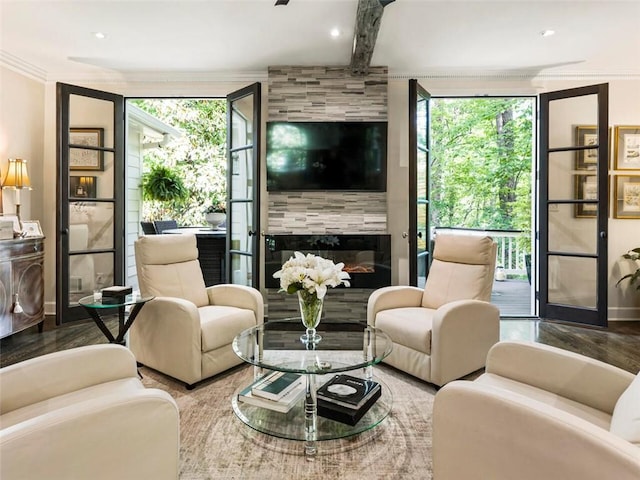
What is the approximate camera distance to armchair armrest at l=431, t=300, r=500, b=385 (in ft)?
7.61

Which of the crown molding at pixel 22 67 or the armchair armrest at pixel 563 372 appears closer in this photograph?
the armchair armrest at pixel 563 372

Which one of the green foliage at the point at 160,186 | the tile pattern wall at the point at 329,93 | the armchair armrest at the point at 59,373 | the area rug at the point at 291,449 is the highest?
the tile pattern wall at the point at 329,93

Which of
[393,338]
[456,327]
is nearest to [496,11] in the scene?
[456,327]

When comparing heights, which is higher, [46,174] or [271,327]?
[46,174]

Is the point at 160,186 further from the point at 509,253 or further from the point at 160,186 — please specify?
the point at 509,253

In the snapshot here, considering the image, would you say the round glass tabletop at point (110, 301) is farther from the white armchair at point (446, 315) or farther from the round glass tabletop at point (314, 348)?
the white armchair at point (446, 315)

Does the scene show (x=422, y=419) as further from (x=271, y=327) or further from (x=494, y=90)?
(x=494, y=90)

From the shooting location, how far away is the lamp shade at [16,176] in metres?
3.51

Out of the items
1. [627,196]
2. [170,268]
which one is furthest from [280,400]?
[627,196]

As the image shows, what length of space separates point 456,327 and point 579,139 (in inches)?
113

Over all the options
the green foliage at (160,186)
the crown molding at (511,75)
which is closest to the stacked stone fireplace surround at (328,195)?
the crown molding at (511,75)

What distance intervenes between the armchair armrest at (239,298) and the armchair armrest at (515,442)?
1.79 m

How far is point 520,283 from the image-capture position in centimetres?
614

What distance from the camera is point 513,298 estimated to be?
529 centimetres
